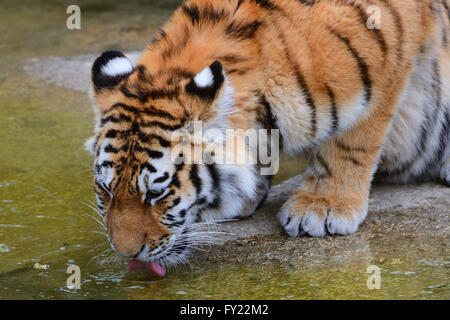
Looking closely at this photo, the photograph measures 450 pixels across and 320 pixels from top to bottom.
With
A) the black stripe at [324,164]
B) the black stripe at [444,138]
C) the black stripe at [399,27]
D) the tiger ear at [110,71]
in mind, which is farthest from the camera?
the black stripe at [444,138]

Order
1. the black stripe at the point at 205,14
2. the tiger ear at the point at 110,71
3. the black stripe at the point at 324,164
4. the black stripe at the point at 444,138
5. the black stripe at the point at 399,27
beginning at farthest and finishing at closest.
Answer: the black stripe at the point at 444,138 < the black stripe at the point at 324,164 < the black stripe at the point at 399,27 < the black stripe at the point at 205,14 < the tiger ear at the point at 110,71

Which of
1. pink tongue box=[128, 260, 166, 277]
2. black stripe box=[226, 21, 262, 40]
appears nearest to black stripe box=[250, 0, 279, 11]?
black stripe box=[226, 21, 262, 40]

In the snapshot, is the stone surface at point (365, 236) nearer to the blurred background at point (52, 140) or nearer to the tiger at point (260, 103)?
the tiger at point (260, 103)

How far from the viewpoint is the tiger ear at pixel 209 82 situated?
2580 mm

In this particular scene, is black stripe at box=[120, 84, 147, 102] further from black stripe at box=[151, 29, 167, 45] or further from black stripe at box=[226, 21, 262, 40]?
black stripe at box=[226, 21, 262, 40]

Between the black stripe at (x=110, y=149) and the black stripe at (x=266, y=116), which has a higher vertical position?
the black stripe at (x=266, y=116)

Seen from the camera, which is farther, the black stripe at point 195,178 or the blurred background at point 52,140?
the blurred background at point 52,140

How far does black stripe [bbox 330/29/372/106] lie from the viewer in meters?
2.99

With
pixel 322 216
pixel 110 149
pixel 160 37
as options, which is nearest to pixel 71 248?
pixel 110 149

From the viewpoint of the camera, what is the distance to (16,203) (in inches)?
146

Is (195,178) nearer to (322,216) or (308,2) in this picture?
(322,216)

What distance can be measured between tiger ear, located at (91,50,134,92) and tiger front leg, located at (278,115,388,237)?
0.95 meters

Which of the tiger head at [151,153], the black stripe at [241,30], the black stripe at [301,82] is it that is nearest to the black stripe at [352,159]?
the black stripe at [301,82]

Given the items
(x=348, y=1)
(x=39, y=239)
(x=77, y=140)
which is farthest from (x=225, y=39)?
(x=77, y=140)
